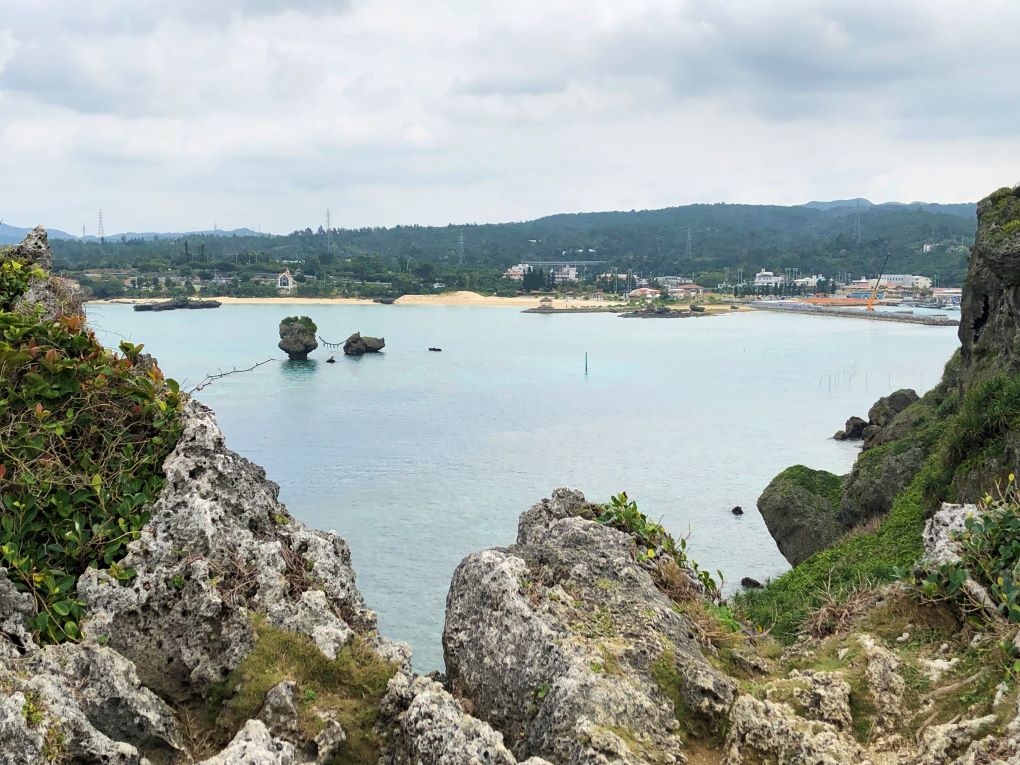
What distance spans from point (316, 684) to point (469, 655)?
1152 mm

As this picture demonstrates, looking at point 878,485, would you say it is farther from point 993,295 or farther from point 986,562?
point 986,562

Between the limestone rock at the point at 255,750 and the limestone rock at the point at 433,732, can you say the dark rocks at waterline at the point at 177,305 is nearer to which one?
the limestone rock at the point at 433,732

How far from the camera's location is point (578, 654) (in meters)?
5.64

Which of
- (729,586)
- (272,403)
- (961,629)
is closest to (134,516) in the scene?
(961,629)

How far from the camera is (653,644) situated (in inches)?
237

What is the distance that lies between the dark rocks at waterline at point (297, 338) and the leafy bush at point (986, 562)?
6818cm

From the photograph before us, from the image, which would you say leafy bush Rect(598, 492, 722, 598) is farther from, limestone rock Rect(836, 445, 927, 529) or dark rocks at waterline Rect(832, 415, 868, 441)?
dark rocks at waterline Rect(832, 415, 868, 441)

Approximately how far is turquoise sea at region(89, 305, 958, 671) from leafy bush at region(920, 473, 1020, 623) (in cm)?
744

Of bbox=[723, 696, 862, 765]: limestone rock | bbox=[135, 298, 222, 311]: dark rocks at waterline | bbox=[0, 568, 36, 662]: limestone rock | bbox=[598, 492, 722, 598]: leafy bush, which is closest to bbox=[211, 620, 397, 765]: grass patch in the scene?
bbox=[0, 568, 36, 662]: limestone rock

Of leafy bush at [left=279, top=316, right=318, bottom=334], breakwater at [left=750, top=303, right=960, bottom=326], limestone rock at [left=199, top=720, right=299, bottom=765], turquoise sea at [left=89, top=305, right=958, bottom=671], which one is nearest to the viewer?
limestone rock at [left=199, top=720, right=299, bottom=765]

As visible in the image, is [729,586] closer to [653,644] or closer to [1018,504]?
[1018,504]

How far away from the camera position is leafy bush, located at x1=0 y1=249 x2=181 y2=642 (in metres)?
5.54

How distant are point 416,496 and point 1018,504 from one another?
2408 centimetres

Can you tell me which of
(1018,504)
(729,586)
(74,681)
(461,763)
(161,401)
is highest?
(161,401)
